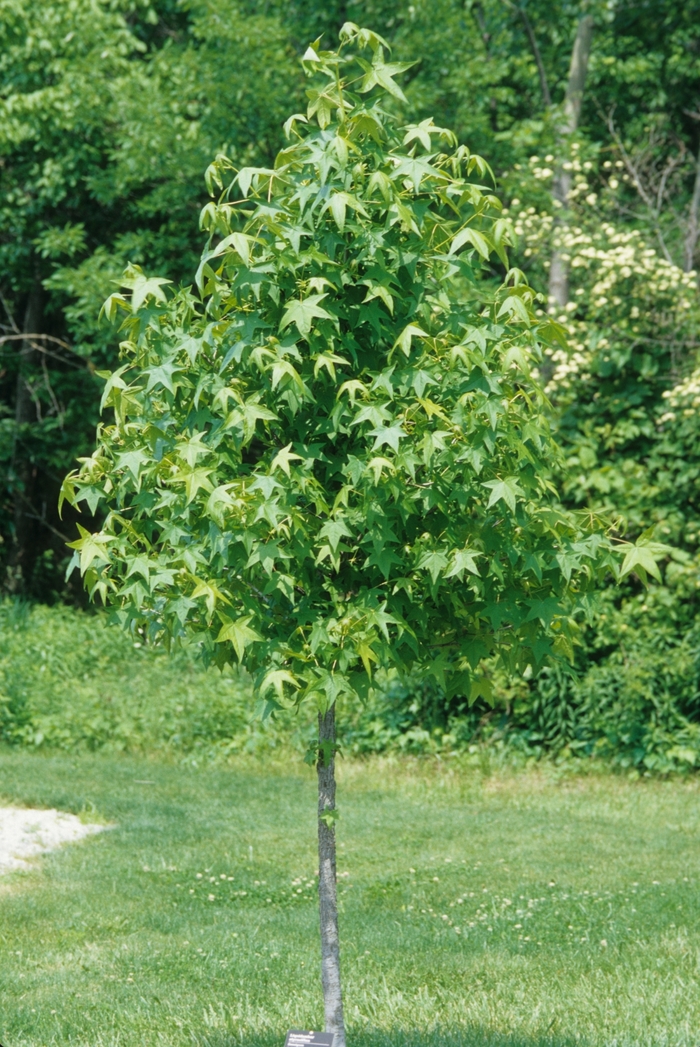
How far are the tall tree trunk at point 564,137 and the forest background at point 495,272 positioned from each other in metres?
0.03

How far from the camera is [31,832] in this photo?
824 centimetres

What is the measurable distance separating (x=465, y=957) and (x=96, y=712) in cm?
630

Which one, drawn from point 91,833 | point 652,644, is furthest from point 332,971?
point 652,644

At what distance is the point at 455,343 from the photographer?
4.09 metres

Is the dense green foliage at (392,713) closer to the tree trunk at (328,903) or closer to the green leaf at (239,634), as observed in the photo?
the tree trunk at (328,903)

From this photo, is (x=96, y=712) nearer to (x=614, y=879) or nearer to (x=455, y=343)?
(x=614, y=879)

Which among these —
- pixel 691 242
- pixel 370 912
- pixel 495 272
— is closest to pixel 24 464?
pixel 495 272

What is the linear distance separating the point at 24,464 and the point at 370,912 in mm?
11704

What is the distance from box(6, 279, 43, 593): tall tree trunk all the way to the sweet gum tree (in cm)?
1261

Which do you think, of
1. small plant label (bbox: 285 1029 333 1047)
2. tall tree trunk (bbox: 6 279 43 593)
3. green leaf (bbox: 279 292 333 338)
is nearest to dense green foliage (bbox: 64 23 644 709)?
green leaf (bbox: 279 292 333 338)

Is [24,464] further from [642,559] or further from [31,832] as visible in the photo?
[642,559]

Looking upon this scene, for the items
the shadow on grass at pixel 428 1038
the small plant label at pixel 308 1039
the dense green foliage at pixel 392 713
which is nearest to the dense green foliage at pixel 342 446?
the small plant label at pixel 308 1039

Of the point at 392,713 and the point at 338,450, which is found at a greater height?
the point at 338,450

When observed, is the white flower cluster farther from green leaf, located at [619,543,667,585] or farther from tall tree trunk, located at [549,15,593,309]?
green leaf, located at [619,543,667,585]
